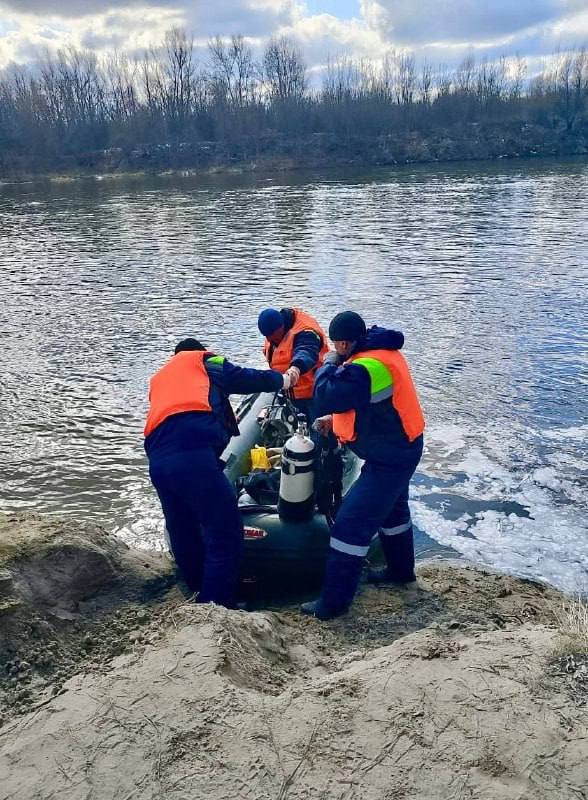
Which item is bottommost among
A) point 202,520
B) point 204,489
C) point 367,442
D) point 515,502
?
point 515,502

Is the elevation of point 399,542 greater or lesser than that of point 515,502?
greater

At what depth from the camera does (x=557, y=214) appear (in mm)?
21641

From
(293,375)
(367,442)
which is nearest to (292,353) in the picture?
(293,375)

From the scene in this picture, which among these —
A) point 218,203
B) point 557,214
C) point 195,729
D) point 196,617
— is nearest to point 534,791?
point 195,729

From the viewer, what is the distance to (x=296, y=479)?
4.62 meters

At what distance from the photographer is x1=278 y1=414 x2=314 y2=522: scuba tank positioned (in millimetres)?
4621

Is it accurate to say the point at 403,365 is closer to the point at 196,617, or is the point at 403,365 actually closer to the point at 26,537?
the point at 196,617

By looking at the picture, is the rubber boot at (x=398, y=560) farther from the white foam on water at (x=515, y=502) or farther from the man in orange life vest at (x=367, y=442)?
the white foam on water at (x=515, y=502)

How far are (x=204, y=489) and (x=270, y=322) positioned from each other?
2.22 meters

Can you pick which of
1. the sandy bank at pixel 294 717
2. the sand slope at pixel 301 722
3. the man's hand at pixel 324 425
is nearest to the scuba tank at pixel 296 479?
the man's hand at pixel 324 425

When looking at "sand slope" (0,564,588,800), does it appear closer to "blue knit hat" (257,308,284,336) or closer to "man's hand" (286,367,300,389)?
"man's hand" (286,367,300,389)

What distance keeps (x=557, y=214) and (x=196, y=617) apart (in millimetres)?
21231

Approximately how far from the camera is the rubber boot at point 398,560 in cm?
462

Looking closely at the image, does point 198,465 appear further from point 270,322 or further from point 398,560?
point 270,322
